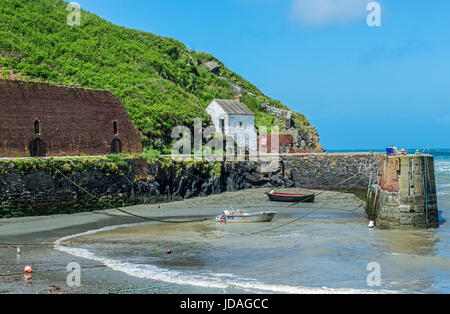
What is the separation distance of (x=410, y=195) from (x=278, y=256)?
1033 cm

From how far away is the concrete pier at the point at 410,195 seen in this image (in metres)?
26.1

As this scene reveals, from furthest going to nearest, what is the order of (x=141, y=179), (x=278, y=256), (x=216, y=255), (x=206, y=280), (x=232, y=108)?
(x=232, y=108)
(x=141, y=179)
(x=216, y=255)
(x=278, y=256)
(x=206, y=280)

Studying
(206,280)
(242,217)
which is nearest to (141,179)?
(242,217)

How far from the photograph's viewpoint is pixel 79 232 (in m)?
26.4

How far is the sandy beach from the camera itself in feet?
50.5

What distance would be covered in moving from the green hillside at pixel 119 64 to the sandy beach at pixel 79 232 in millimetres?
12952

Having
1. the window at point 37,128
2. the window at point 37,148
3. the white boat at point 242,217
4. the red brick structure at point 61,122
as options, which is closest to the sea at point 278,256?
the white boat at point 242,217

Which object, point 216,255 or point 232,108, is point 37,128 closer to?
point 216,255

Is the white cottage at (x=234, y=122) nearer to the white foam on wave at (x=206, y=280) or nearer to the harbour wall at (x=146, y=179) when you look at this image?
the harbour wall at (x=146, y=179)

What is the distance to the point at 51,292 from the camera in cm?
1451

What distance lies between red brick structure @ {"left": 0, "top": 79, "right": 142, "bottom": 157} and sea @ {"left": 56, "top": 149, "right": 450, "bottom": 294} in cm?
1345

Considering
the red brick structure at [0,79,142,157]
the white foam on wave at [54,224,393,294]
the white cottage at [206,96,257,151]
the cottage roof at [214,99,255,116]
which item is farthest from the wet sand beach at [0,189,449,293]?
the cottage roof at [214,99,255,116]

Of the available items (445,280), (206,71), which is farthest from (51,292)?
(206,71)
